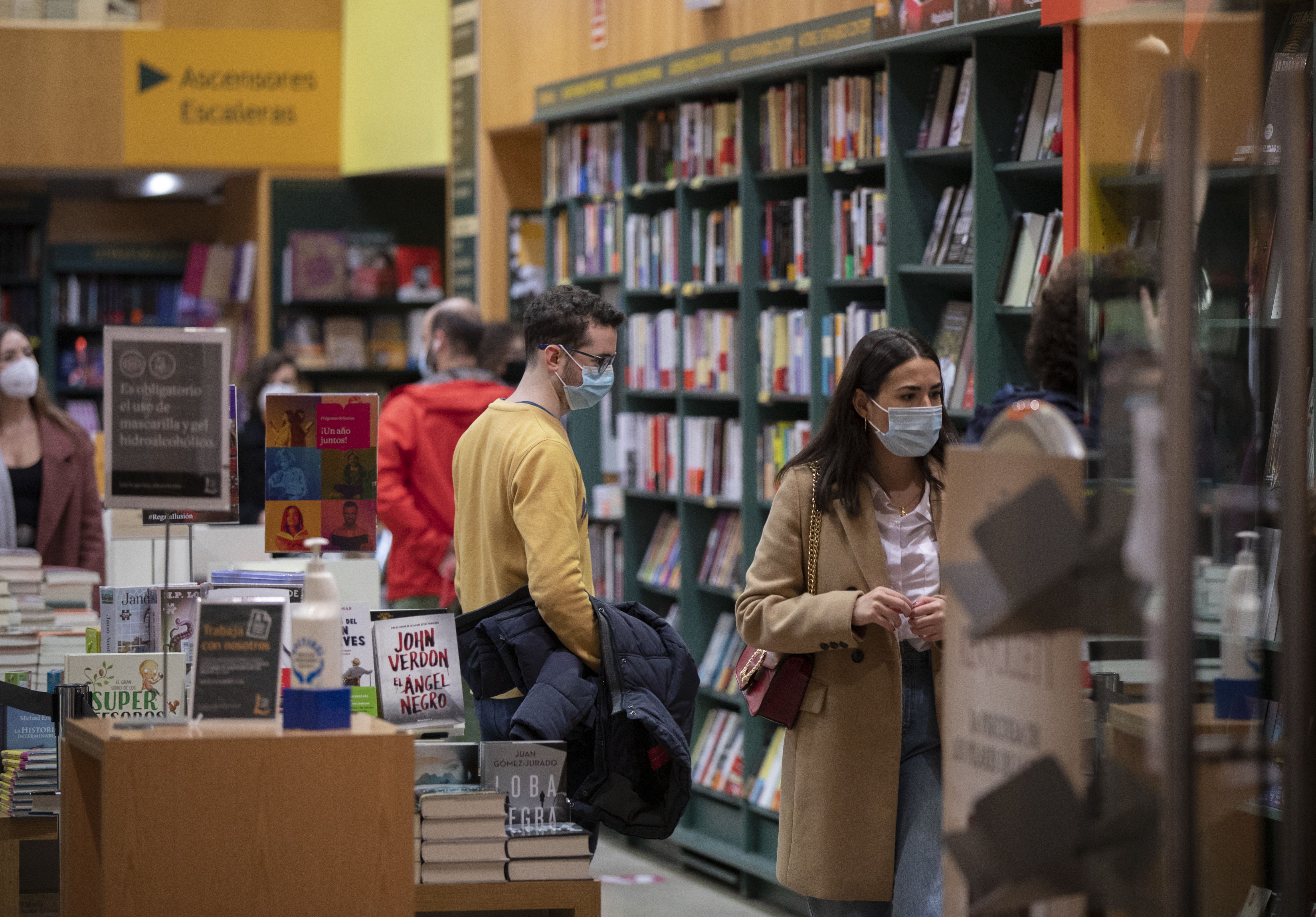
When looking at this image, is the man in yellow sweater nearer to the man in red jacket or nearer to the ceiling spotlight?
the man in red jacket

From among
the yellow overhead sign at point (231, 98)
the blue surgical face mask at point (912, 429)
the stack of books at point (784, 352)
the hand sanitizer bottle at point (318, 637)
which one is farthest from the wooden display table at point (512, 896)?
the yellow overhead sign at point (231, 98)

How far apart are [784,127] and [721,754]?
2.31 metres

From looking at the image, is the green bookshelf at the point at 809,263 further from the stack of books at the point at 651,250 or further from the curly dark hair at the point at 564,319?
the curly dark hair at the point at 564,319

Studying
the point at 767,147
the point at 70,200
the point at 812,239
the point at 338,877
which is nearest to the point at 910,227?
the point at 812,239

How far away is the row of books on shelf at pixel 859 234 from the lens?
498cm

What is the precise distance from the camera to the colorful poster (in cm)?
309

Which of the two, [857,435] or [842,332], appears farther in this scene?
[842,332]

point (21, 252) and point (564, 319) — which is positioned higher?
point (21, 252)

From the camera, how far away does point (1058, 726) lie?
1751 millimetres

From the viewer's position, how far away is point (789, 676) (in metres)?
3.14

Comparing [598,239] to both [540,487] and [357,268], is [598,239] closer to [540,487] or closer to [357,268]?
[540,487]

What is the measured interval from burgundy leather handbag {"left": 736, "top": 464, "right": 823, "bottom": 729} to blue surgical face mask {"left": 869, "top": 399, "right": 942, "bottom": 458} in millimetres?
181

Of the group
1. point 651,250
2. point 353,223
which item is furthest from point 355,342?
point 651,250

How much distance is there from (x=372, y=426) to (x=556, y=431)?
1.43 ft
